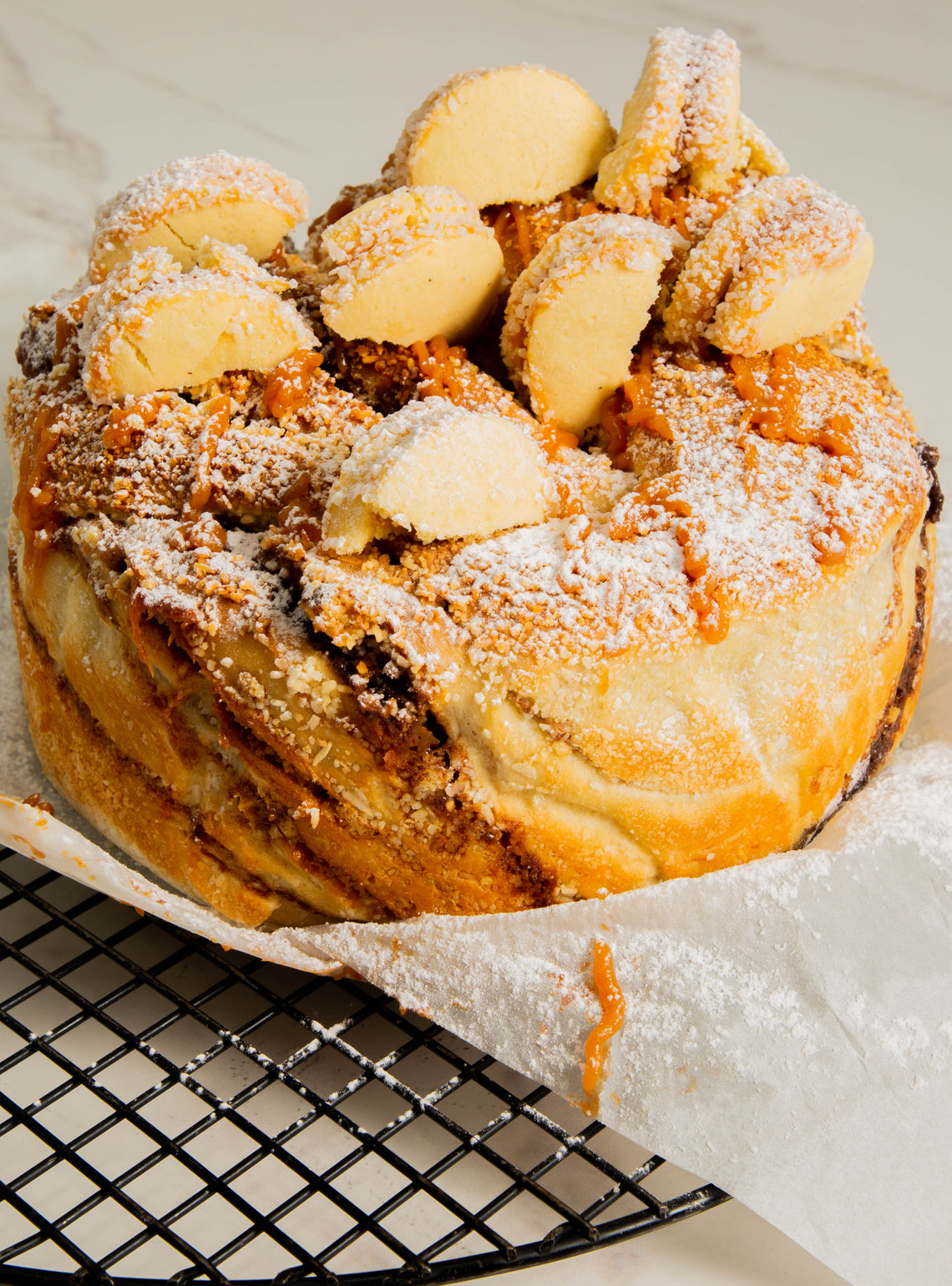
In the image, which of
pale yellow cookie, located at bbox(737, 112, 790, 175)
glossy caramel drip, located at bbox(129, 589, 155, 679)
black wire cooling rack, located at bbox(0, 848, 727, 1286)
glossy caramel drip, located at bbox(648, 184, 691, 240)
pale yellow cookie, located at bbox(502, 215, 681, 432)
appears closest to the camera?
black wire cooling rack, located at bbox(0, 848, 727, 1286)

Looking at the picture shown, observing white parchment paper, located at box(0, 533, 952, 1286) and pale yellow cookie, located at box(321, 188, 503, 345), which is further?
pale yellow cookie, located at box(321, 188, 503, 345)

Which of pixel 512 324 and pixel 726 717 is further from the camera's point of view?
pixel 512 324

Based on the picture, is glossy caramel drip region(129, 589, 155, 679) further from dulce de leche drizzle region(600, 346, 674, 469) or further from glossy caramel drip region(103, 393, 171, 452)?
dulce de leche drizzle region(600, 346, 674, 469)

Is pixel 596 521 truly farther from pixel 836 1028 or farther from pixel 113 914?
pixel 113 914

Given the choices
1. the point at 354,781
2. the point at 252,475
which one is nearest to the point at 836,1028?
the point at 354,781

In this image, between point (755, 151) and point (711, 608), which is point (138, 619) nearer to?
point (711, 608)

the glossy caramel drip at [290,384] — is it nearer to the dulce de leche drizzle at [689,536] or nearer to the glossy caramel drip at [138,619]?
the glossy caramel drip at [138,619]

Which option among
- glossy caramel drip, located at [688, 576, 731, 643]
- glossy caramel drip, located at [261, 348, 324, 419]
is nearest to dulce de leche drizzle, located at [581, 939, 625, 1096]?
glossy caramel drip, located at [688, 576, 731, 643]
